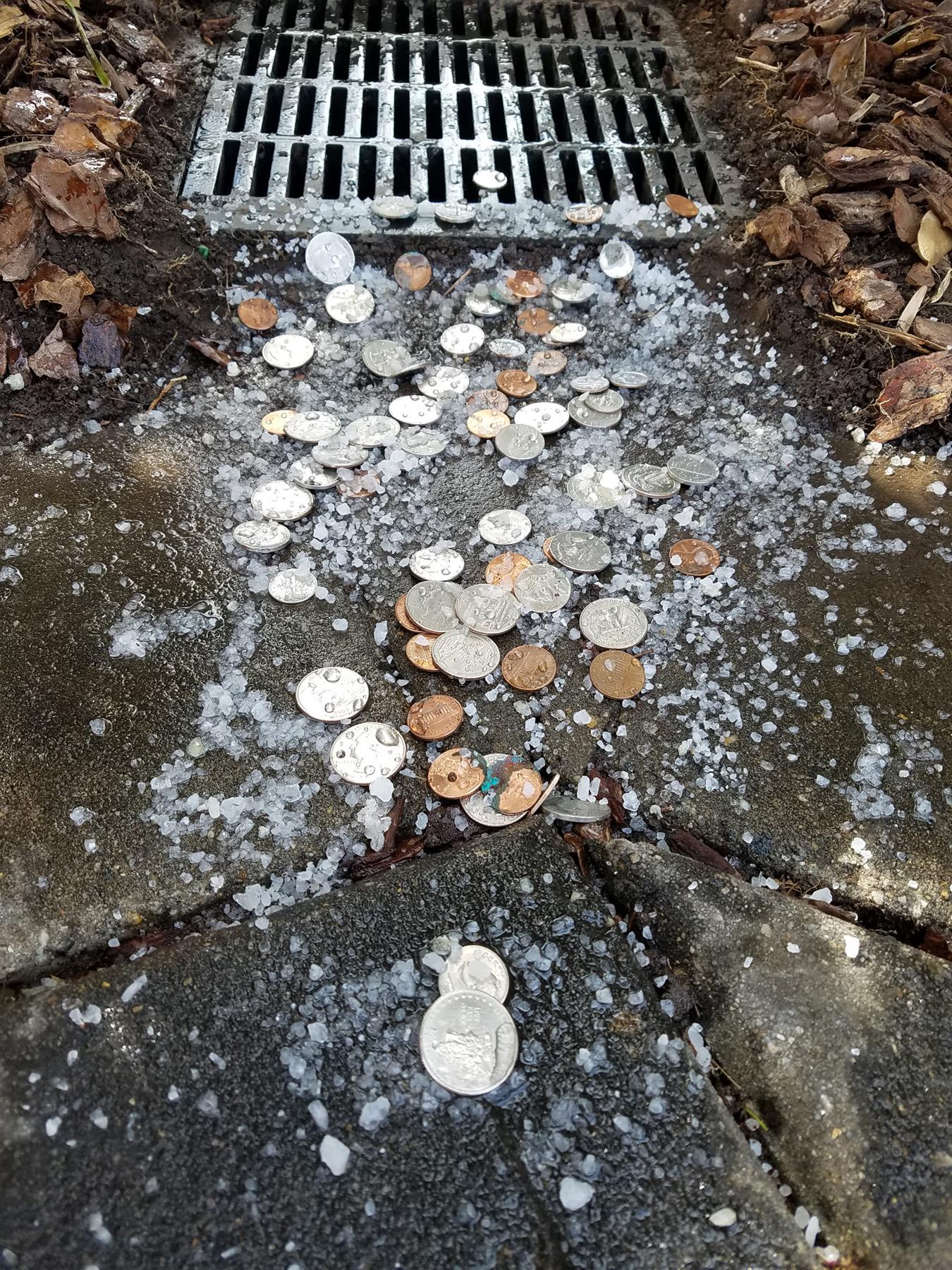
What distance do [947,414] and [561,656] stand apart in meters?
1.28

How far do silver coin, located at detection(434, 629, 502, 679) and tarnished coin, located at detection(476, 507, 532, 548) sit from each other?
30 cm

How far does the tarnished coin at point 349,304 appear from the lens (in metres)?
2.56

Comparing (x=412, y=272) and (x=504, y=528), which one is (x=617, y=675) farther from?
(x=412, y=272)

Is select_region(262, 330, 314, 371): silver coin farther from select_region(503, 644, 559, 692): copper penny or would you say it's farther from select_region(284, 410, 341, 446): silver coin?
select_region(503, 644, 559, 692): copper penny

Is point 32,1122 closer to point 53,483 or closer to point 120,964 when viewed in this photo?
point 120,964

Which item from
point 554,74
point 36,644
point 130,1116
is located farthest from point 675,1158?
point 554,74

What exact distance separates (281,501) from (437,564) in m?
0.43

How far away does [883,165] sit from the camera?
8.45 feet

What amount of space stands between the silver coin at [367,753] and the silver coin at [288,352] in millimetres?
1178

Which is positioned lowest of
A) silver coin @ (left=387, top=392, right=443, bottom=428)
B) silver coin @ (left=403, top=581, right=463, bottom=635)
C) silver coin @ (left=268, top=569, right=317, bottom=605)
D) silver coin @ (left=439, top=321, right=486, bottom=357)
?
silver coin @ (left=268, top=569, right=317, bottom=605)

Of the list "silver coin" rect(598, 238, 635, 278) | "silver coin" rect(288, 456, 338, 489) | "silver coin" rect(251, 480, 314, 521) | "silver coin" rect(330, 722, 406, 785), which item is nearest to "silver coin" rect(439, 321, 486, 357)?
"silver coin" rect(598, 238, 635, 278)

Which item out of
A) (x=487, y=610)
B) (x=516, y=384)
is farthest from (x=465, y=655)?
(x=516, y=384)

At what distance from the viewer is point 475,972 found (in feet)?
4.90

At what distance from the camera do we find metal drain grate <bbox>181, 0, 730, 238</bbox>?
2.73 meters
